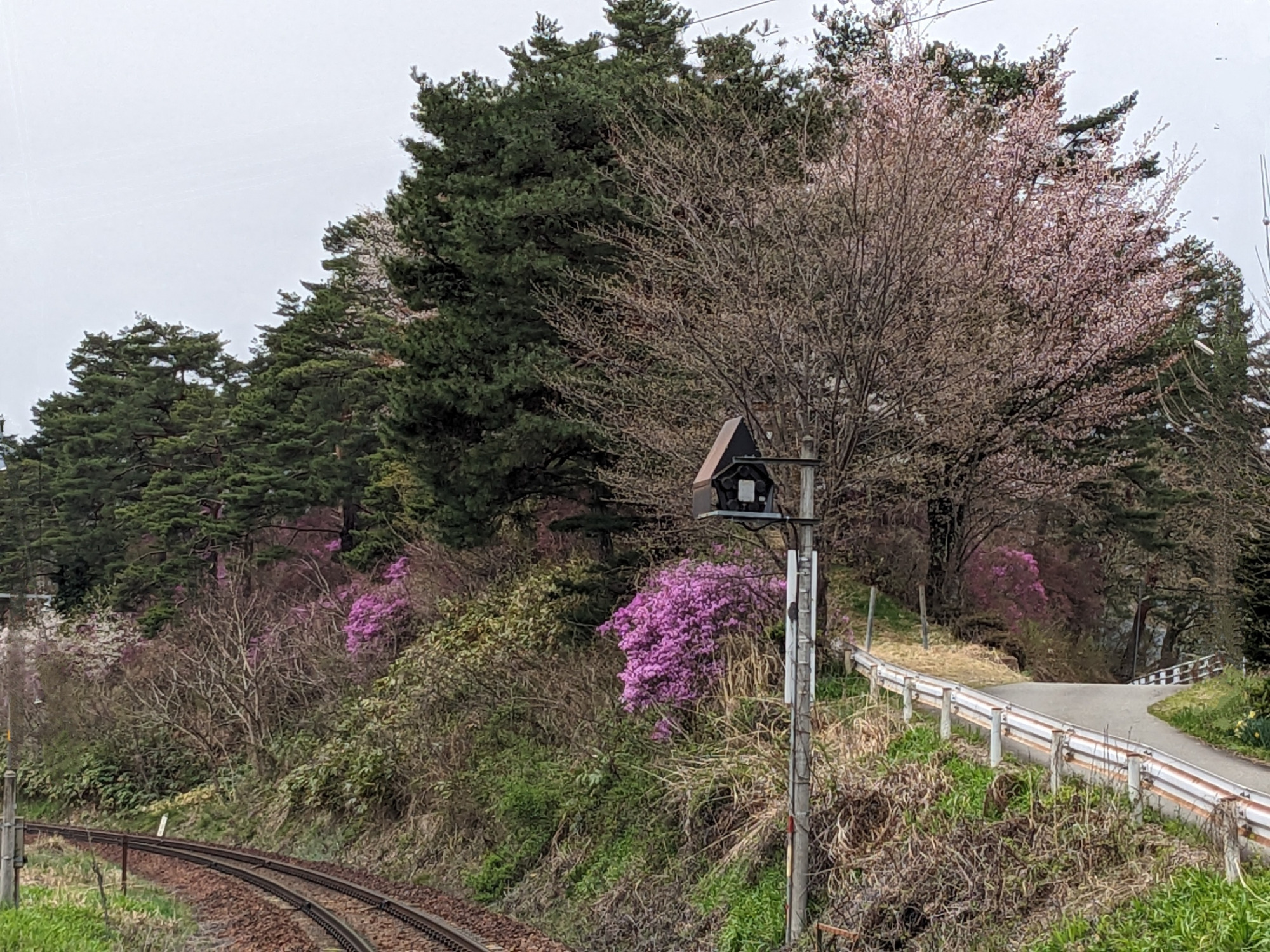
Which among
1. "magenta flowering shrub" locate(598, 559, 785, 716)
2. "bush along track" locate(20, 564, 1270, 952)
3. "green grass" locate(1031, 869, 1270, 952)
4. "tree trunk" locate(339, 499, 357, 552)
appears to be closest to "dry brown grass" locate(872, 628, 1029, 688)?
"bush along track" locate(20, 564, 1270, 952)

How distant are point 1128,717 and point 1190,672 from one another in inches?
552

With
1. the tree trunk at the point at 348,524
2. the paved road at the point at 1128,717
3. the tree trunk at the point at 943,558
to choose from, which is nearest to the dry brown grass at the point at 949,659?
the paved road at the point at 1128,717

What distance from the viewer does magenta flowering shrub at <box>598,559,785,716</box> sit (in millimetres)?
14883

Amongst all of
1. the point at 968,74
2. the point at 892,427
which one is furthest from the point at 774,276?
the point at 968,74

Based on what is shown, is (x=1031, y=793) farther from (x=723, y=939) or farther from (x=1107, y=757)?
(x=723, y=939)

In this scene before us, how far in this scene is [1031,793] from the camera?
30.4 feet

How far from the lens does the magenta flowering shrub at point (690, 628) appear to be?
14.9 meters

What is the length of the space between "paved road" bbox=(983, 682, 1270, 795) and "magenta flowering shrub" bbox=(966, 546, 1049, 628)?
20.2 ft

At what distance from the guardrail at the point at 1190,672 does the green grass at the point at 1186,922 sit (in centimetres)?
1958

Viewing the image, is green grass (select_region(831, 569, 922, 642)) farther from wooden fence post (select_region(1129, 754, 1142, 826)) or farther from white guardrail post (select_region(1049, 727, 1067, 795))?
wooden fence post (select_region(1129, 754, 1142, 826))

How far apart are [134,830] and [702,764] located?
19.2 meters

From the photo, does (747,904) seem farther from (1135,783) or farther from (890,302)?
(890,302)

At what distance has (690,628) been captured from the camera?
15062 mm

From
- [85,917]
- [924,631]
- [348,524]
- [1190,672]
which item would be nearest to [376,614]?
[348,524]
